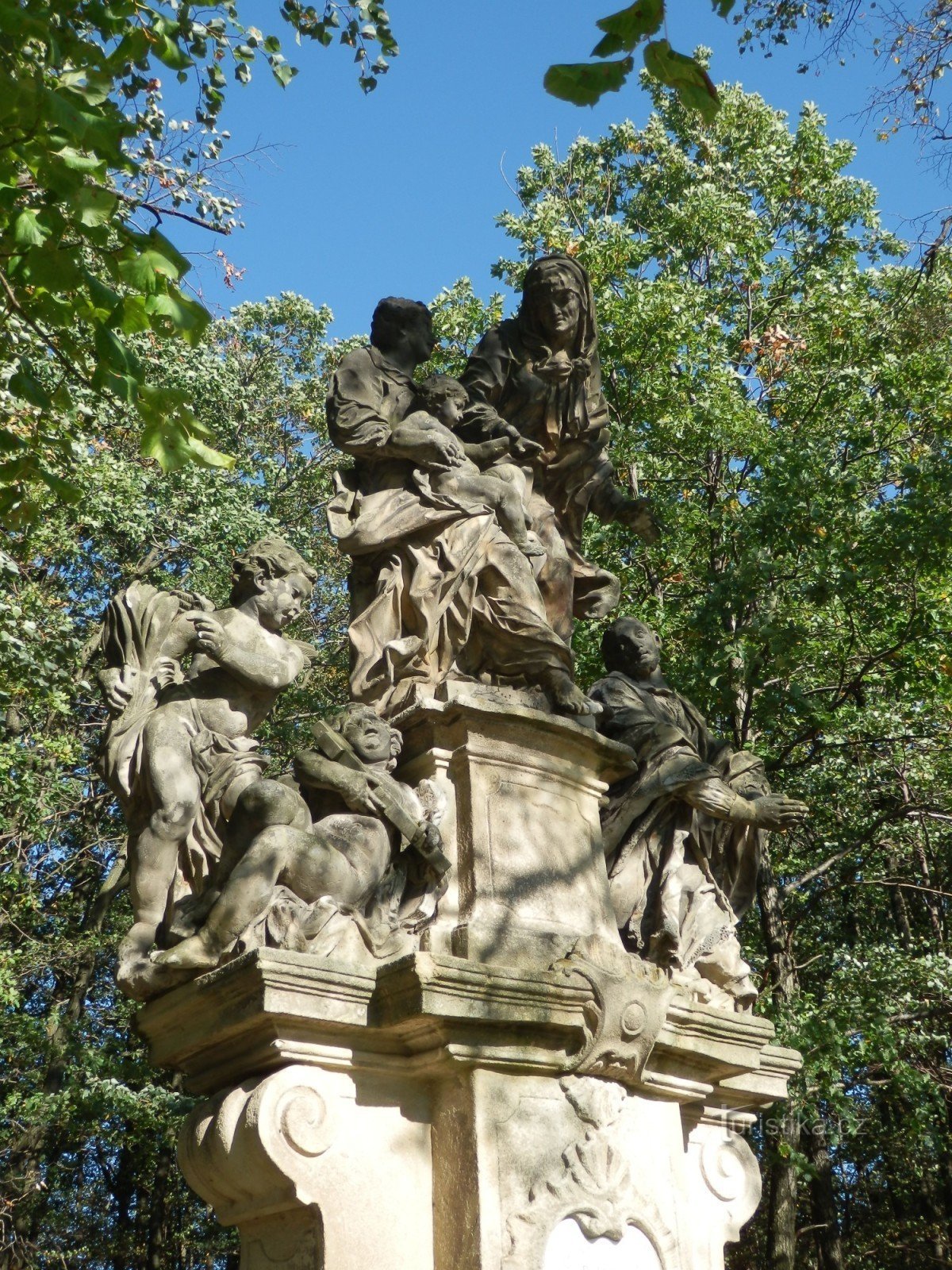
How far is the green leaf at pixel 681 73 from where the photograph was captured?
381 cm

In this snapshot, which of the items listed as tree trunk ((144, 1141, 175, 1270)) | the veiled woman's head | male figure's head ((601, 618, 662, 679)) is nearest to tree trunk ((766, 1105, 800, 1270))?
male figure's head ((601, 618, 662, 679))

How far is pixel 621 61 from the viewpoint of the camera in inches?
150

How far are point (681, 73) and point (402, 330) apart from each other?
318cm

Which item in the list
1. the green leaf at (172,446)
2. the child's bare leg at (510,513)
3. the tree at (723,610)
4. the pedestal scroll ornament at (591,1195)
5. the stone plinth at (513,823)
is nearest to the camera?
the pedestal scroll ornament at (591,1195)

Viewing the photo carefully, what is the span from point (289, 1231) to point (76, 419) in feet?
24.8

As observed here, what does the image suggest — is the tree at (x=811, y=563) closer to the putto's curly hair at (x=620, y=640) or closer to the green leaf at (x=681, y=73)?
the putto's curly hair at (x=620, y=640)

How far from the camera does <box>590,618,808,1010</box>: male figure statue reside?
20.2 feet

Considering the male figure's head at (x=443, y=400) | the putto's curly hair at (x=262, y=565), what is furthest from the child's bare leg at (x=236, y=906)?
the male figure's head at (x=443, y=400)

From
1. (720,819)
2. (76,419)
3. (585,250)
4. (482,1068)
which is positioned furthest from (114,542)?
(482,1068)

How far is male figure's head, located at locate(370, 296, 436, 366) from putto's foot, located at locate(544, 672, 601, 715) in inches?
72.5

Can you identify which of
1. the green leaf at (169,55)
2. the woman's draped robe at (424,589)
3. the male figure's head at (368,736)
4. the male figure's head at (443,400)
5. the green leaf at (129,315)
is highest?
the green leaf at (169,55)

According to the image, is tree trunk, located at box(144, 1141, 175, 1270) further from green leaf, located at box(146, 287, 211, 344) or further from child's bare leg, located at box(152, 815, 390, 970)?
green leaf, located at box(146, 287, 211, 344)

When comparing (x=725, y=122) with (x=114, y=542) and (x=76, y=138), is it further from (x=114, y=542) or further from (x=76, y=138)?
(x=76, y=138)

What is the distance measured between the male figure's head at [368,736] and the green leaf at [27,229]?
2.09 meters
